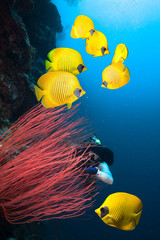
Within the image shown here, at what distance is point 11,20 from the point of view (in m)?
3.32

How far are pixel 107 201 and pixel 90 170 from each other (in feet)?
2.90

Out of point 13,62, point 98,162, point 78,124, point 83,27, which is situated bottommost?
point 98,162

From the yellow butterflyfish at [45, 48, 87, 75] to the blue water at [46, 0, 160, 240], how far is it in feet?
53.1

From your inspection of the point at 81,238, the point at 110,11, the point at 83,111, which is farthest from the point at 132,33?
the point at 81,238

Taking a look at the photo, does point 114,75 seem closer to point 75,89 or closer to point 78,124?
point 75,89

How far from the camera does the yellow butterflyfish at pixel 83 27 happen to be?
2.02 m

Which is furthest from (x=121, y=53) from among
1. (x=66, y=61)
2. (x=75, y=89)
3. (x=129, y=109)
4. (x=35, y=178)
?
(x=129, y=109)

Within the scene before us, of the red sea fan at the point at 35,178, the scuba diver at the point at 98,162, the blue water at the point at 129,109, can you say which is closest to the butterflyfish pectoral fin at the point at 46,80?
the red sea fan at the point at 35,178

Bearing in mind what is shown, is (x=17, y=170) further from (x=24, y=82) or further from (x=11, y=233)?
(x=24, y=82)

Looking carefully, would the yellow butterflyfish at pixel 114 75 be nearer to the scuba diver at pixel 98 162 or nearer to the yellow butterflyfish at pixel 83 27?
the yellow butterflyfish at pixel 83 27

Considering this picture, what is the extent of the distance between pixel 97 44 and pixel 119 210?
6.68ft

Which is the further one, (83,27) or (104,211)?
(83,27)

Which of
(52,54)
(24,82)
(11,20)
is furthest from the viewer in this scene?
(24,82)

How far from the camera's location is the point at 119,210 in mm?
1518
